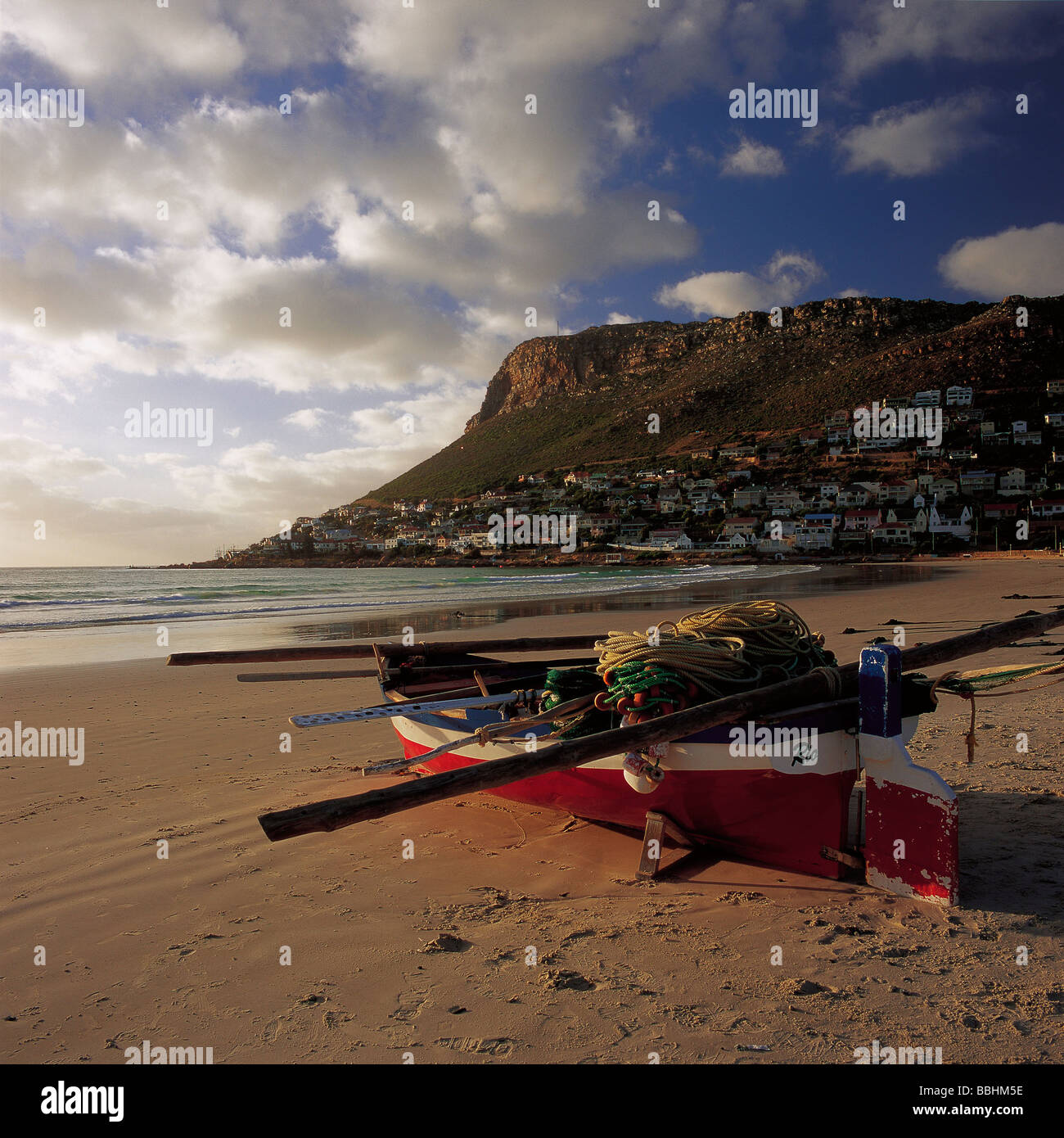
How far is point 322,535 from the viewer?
366ft

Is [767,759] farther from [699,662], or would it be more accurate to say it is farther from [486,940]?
[486,940]

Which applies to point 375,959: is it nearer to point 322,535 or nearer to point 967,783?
point 967,783

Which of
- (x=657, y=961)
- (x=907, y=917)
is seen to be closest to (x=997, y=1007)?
(x=907, y=917)

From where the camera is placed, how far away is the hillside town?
71938 mm

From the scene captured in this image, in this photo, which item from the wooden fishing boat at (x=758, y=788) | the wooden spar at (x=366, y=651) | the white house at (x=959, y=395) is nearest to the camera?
the wooden fishing boat at (x=758, y=788)

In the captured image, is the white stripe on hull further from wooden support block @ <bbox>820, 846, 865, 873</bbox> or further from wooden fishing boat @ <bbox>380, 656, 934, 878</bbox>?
wooden support block @ <bbox>820, 846, 865, 873</bbox>

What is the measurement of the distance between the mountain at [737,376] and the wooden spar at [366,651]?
9296 centimetres

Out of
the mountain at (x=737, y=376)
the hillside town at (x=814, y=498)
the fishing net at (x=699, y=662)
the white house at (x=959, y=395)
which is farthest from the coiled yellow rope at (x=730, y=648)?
the white house at (x=959, y=395)

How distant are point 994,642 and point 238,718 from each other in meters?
7.76

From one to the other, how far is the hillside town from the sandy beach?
68256 millimetres

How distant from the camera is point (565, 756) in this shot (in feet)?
11.3

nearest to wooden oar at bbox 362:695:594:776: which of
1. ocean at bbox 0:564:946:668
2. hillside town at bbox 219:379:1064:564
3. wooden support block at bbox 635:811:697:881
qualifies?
wooden support block at bbox 635:811:697:881

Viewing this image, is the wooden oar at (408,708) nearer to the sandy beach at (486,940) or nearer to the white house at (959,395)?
the sandy beach at (486,940)

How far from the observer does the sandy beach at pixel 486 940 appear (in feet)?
8.50
